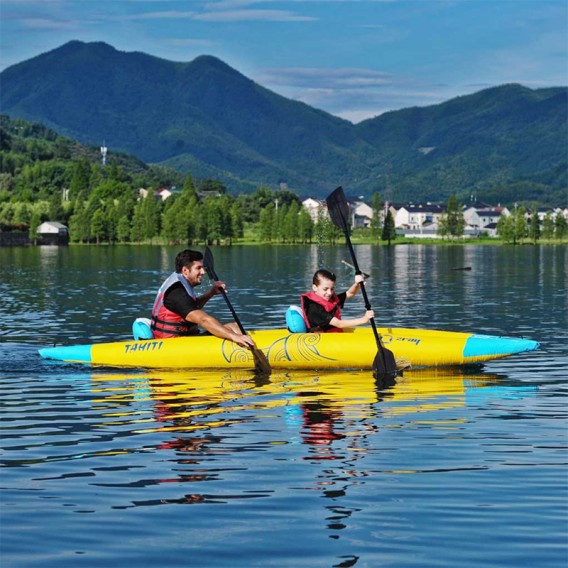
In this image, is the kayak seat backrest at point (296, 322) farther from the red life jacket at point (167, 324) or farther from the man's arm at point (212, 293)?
the red life jacket at point (167, 324)

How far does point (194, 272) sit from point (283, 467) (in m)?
8.49

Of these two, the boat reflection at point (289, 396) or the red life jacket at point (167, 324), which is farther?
the red life jacket at point (167, 324)

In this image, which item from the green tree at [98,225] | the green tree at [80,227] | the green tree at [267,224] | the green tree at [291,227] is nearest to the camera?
the green tree at [291,227]

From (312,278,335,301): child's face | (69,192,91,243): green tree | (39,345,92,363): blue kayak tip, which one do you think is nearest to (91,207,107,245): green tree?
(69,192,91,243): green tree

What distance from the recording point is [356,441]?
1469cm

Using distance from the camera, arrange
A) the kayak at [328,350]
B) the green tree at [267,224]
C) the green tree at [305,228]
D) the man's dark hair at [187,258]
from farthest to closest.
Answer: the green tree at [267,224]
the green tree at [305,228]
the kayak at [328,350]
the man's dark hair at [187,258]

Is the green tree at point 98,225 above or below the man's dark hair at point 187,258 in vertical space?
above

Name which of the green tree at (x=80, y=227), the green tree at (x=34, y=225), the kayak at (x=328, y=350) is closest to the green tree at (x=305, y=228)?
the green tree at (x=80, y=227)

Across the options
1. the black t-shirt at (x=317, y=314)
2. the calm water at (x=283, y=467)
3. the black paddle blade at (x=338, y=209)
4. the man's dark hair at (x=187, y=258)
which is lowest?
the calm water at (x=283, y=467)

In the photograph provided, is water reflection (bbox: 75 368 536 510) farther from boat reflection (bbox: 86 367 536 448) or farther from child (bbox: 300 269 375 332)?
child (bbox: 300 269 375 332)

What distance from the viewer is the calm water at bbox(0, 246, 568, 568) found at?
10.1m

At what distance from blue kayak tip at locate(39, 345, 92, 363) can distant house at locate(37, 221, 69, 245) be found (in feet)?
547

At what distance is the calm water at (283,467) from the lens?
10.1 meters

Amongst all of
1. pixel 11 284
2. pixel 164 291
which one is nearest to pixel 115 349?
pixel 164 291
